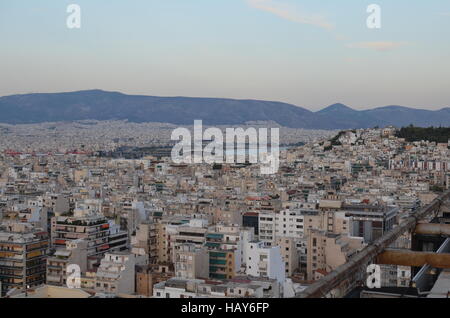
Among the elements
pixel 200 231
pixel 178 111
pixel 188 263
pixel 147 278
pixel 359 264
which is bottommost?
pixel 147 278

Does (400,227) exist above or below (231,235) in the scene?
above

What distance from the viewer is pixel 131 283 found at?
7180 mm

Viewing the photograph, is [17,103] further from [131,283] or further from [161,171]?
[131,283]

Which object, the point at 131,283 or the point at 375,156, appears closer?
the point at 131,283

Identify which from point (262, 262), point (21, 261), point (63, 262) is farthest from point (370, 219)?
point (21, 261)

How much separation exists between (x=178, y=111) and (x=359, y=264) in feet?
207

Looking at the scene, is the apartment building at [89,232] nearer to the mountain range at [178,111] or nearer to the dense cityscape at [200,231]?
the dense cityscape at [200,231]

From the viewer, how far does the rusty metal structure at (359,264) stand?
3.54 ft

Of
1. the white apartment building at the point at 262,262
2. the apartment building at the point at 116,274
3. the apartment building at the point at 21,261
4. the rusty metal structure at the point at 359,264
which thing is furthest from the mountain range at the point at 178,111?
the rusty metal structure at the point at 359,264

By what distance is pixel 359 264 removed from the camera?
1308 mm

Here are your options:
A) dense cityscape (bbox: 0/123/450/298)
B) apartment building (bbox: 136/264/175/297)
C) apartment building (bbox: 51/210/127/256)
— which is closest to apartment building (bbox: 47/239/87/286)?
dense cityscape (bbox: 0/123/450/298)

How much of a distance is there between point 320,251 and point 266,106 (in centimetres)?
5241

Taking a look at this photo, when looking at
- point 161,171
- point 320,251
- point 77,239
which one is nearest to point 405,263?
point 320,251

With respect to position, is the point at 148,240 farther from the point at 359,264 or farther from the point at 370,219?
the point at 359,264
